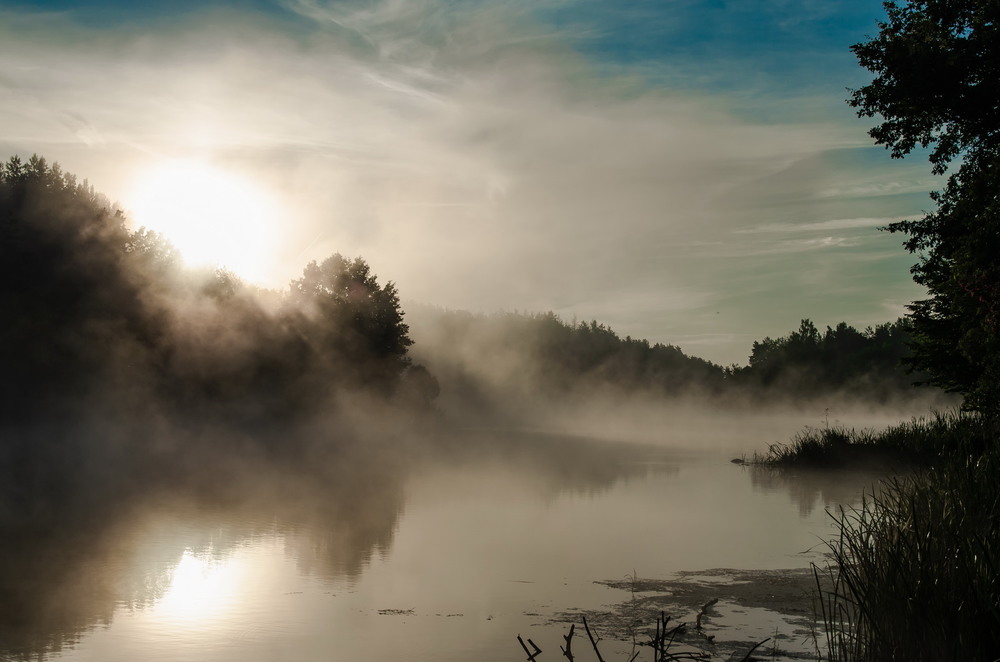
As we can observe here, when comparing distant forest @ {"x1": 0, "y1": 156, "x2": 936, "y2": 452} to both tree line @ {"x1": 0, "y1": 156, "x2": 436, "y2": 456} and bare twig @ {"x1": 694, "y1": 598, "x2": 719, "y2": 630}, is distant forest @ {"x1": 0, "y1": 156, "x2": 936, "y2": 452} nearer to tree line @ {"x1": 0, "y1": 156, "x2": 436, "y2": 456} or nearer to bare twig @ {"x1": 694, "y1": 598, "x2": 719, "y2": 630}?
tree line @ {"x1": 0, "y1": 156, "x2": 436, "y2": 456}

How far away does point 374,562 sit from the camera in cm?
1369

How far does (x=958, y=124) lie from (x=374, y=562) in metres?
20.0

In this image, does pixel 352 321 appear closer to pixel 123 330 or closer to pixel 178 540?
pixel 123 330

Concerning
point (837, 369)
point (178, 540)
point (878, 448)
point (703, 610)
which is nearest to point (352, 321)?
point (878, 448)

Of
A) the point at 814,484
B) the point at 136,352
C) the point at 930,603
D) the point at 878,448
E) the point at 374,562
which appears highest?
the point at 136,352

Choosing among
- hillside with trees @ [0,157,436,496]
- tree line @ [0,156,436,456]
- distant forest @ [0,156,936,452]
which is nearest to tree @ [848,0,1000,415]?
distant forest @ [0,156,936,452]

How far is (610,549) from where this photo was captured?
49.2 ft

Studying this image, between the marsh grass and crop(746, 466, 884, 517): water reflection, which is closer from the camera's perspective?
crop(746, 466, 884, 517): water reflection

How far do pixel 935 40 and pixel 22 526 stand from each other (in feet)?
78.4

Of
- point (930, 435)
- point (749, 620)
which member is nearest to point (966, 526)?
point (749, 620)

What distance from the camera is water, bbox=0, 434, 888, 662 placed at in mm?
9258

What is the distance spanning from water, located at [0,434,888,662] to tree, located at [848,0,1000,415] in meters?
5.89

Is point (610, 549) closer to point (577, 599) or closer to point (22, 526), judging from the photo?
point (577, 599)

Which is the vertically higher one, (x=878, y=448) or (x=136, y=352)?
(x=136, y=352)
